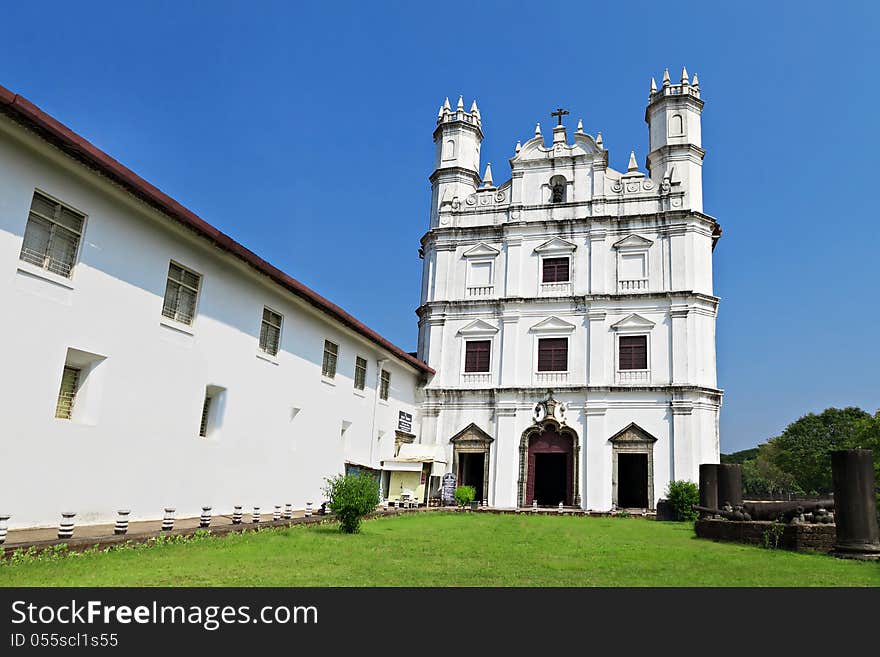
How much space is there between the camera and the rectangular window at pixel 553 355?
88.0 ft

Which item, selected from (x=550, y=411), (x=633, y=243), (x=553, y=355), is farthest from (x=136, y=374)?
(x=633, y=243)

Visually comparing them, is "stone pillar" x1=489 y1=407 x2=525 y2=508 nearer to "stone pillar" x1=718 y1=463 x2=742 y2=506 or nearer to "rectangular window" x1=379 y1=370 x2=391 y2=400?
"rectangular window" x1=379 y1=370 x2=391 y2=400

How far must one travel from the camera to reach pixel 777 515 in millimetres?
12016

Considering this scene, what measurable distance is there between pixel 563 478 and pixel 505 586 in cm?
2204

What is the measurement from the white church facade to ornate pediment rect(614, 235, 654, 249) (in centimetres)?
6

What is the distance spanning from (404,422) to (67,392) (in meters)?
15.8

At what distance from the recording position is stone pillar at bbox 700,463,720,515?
16.2 meters

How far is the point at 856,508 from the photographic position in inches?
389

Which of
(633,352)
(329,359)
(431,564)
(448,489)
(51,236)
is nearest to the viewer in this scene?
(431,564)

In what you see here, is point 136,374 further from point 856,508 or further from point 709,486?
point 709,486

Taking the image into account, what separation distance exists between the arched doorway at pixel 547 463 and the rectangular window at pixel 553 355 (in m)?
2.32

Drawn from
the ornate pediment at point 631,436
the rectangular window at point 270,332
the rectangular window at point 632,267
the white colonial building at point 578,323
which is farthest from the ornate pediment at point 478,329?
the rectangular window at point 270,332

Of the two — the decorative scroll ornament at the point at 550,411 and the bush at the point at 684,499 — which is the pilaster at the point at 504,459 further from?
the bush at the point at 684,499
